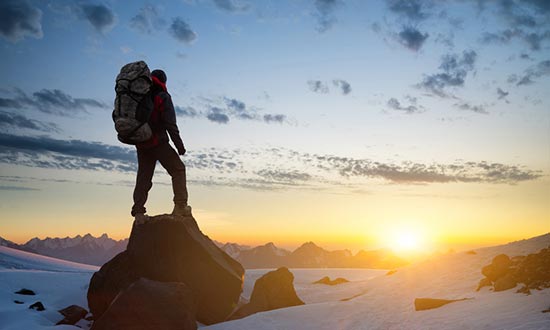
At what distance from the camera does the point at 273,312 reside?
33.6 feet

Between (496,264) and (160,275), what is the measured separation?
9.40m

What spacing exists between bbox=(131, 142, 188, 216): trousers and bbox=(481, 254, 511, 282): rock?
28.6ft

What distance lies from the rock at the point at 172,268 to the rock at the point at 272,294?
238 centimetres

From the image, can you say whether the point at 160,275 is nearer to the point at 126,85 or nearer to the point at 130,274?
the point at 130,274

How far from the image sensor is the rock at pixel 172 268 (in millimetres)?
10359

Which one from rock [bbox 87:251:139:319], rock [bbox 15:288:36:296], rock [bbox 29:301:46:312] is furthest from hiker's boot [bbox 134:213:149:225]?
rock [bbox 15:288:36:296]

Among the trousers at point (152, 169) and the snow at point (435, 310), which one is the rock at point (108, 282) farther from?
the snow at point (435, 310)

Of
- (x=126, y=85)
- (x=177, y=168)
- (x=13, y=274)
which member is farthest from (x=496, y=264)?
(x=13, y=274)

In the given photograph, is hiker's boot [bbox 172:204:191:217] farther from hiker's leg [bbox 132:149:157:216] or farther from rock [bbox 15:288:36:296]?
rock [bbox 15:288:36:296]

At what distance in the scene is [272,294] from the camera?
1370cm

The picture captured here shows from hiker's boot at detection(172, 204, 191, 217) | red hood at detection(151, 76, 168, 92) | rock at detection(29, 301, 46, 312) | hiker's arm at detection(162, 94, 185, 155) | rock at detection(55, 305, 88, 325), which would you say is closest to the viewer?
hiker's arm at detection(162, 94, 185, 155)

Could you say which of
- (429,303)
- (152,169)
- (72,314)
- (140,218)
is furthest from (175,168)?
(429,303)

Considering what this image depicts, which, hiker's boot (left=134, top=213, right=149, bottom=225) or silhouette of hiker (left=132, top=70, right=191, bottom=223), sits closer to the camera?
silhouette of hiker (left=132, top=70, right=191, bottom=223)

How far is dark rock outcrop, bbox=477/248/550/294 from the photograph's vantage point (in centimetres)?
763
